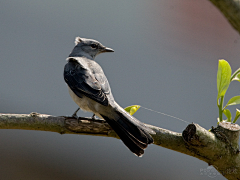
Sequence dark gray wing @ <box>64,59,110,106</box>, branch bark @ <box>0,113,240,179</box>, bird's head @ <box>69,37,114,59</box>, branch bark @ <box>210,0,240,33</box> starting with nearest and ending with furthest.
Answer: branch bark @ <box>210,0,240,33</box>, branch bark @ <box>0,113,240,179</box>, dark gray wing @ <box>64,59,110,106</box>, bird's head @ <box>69,37,114,59</box>

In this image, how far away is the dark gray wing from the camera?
7.49 ft

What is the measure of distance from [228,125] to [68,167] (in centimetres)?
278

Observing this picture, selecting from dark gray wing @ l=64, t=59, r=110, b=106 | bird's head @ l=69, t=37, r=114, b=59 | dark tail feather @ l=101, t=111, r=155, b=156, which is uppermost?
bird's head @ l=69, t=37, r=114, b=59

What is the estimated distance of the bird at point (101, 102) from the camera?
1887 millimetres

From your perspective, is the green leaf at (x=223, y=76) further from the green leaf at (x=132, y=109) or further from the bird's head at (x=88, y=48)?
the bird's head at (x=88, y=48)

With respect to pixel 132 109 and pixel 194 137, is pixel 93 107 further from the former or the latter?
pixel 194 137

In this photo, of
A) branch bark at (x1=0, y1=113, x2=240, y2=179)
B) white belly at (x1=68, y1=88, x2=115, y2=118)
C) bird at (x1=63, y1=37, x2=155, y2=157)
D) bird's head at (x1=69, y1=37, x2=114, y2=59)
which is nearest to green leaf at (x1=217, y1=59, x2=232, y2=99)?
branch bark at (x1=0, y1=113, x2=240, y2=179)

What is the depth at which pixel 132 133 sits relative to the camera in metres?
1.94

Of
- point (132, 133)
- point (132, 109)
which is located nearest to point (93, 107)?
point (132, 109)

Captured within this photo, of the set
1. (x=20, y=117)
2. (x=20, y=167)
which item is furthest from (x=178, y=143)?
(x=20, y=167)

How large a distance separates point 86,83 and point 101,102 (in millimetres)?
277

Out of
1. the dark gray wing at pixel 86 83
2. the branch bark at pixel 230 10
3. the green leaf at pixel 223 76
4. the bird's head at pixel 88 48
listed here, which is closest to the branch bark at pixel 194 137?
the green leaf at pixel 223 76

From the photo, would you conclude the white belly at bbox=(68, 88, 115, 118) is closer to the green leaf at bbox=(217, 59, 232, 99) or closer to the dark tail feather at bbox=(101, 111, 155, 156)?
the dark tail feather at bbox=(101, 111, 155, 156)

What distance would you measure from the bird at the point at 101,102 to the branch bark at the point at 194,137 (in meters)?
0.15
